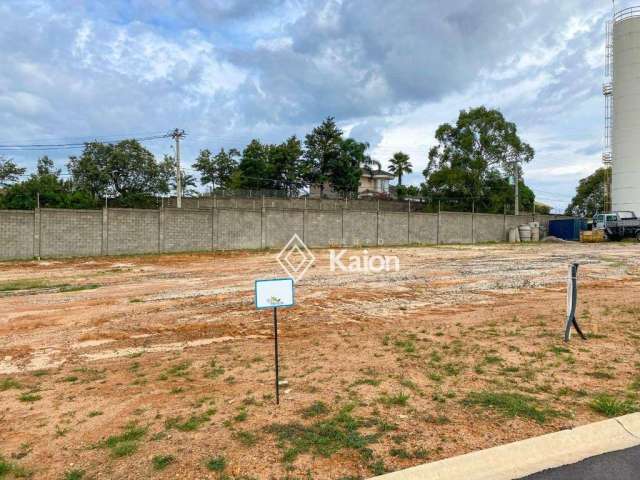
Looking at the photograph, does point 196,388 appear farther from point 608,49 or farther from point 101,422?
point 608,49

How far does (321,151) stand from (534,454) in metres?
45.8

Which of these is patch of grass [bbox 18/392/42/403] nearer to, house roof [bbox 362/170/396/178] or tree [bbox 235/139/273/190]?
tree [bbox 235/139/273/190]

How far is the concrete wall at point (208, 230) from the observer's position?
21.6m

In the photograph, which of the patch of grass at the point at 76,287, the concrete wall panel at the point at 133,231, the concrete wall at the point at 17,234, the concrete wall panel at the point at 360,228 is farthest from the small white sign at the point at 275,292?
the concrete wall panel at the point at 360,228

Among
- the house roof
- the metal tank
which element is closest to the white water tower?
the metal tank

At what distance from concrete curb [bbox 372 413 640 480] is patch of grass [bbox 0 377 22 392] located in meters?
4.37

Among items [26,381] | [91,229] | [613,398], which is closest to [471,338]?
[613,398]

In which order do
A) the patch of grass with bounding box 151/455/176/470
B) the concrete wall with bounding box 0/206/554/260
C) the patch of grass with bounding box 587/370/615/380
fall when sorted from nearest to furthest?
the patch of grass with bounding box 151/455/176/470, the patch of grass with bounding box 587/370/615/380, the concrete wall with bounding box 0/206/554/260

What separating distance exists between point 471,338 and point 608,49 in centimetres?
4349

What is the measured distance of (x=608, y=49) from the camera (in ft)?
124

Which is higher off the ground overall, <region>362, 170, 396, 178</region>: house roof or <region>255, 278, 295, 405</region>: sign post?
<region>362, 170, 396, 178</region>: house roof

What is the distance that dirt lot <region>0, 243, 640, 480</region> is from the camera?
11.0ft

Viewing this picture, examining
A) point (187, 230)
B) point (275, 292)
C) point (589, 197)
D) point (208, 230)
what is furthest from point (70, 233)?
point (589, 197)

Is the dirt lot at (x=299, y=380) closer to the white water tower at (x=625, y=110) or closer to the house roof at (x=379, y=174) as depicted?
the white water tower at (x=625, y=110)
